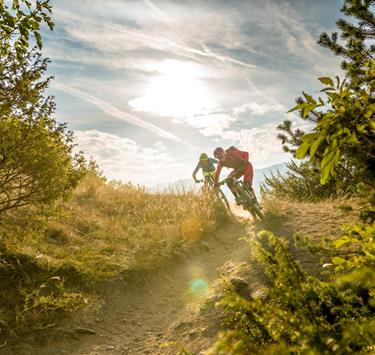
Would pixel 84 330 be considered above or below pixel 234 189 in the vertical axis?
below

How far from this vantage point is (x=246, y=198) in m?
9.96

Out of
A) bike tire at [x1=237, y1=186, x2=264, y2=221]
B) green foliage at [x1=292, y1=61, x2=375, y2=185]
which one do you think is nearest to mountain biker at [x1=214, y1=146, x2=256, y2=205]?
bike tire at [x1=237, y1=186, x2=264, y2=221]

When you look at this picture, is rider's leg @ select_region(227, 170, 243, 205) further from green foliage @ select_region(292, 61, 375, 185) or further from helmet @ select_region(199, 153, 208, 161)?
green foliage @ select_region(292, 61, 375, 185)

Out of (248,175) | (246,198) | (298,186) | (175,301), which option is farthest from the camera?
(298,186)

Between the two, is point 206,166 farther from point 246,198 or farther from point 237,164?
point 246,198

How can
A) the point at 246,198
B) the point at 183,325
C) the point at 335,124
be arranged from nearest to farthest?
the point at 335,124, the point at 183,325, the point at 246,198

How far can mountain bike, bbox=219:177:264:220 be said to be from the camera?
961 cm

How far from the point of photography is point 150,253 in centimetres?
752

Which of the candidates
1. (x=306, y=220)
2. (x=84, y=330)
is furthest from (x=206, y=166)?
(x=84, y=330)

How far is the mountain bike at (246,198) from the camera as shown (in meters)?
9.61

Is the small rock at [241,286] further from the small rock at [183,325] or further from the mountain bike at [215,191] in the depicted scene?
the mountain bike at [215,191]

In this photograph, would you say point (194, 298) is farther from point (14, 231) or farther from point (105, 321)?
point (14, 231)

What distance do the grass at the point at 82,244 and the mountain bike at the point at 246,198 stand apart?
2.96ft

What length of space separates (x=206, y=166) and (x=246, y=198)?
17.5 feet
